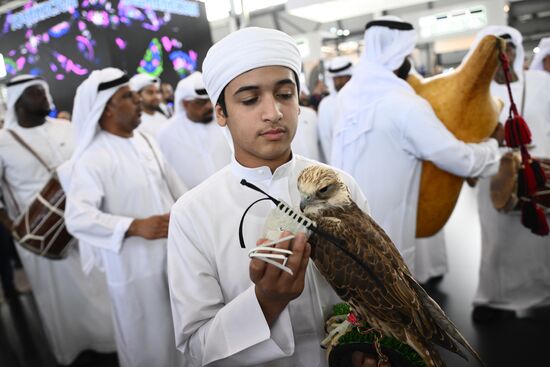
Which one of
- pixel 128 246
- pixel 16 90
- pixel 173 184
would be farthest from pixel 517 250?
pixel 16 90

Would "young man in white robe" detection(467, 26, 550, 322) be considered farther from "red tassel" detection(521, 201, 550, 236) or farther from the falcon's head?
the falcon's head

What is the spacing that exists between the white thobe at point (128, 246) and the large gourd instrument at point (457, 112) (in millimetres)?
1509

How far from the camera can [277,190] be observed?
3.73 ft

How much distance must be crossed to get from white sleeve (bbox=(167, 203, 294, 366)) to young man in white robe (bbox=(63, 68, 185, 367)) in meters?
1.18

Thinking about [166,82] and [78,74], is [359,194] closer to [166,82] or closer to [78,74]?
[78,74]

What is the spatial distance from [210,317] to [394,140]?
1.50 meters

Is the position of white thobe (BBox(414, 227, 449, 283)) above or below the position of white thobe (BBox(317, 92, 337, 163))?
below

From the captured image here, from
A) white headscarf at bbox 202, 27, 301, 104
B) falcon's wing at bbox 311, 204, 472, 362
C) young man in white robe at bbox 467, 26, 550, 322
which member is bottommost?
young man in white robe at bbox 467, 26, 550, 322

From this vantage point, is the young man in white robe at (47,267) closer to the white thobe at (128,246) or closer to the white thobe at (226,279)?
the white thobe at (128,246)

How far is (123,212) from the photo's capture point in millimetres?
2484

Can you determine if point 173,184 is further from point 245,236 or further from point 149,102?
point 149,102

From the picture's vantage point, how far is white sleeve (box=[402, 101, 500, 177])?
6.36 ft

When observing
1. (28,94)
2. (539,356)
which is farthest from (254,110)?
(28,94)

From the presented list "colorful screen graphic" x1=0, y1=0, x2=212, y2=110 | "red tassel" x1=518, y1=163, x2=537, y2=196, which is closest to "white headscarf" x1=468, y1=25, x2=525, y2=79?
"red tassel" x1=518, y1=163, x2=537, y2=196
